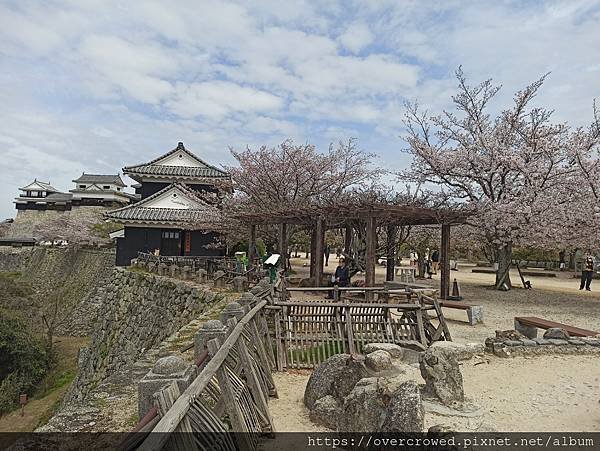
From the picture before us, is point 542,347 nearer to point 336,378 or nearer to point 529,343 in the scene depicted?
point 529,343

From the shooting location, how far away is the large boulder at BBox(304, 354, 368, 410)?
5.50m

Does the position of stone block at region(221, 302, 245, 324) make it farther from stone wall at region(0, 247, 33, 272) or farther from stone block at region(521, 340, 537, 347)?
stone wall at region(0, 247, 33, 272)

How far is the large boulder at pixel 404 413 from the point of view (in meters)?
4.07

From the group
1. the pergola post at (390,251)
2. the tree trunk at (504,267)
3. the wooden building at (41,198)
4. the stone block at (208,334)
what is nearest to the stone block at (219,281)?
the pergola post at (390,251)

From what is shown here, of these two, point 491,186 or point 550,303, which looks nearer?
point 550,303

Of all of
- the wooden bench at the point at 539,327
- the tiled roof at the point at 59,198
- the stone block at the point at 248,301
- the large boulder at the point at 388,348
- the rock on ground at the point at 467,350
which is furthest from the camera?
the tiled roof at the point at 59,198

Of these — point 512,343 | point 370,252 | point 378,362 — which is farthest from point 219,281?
point 512,343

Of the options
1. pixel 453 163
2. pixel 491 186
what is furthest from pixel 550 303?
pixel 453 163

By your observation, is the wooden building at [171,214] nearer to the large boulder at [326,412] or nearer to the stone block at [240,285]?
the stone block at [240,285]

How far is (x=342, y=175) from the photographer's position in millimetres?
21500

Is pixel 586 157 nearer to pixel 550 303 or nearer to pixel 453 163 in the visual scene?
pixel 453 163

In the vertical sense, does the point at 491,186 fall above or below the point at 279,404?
above

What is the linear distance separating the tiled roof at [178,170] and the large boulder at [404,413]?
2222 centimetres

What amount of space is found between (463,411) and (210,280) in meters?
10.9
